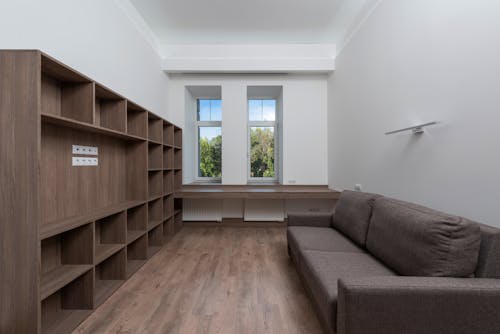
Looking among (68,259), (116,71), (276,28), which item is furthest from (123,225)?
(276,28)

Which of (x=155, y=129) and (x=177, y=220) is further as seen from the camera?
(x=177, y=220)

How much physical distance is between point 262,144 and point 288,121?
713mm

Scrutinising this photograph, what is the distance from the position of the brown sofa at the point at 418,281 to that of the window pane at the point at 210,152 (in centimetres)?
330

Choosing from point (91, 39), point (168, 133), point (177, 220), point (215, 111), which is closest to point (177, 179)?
point (177, 220)

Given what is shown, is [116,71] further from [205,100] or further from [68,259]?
[205,100]

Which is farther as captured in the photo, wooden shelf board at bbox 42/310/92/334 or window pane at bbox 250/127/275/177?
window pane at bbox 250/127/275/177

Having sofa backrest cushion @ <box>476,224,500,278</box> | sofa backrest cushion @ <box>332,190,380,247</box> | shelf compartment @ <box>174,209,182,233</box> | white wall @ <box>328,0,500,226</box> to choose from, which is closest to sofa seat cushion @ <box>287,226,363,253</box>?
sofa backrest cushion @ <box>332,190,380,247</box>

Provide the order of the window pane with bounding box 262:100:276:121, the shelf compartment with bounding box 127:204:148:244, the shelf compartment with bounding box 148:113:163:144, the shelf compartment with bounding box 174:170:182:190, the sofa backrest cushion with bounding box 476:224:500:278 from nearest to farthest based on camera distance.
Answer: the sofa backrest cushion with bounding box 476:224:500:278 → the shelf compartment with bounding box 127:204:148:244 → the shelf compartment with bounding box 148:113:163:144 → the shelf compartment with bounding box 174:170:182:190 → the window pane with bounding box 262:100:276:121

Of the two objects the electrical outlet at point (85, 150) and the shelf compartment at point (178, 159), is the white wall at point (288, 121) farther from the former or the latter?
the electrical outlet at point (85, 150)

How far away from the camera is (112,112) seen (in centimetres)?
242

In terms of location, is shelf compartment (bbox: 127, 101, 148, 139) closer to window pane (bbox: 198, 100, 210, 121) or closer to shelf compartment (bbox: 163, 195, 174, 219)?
shelf compartment (bbox: 163, 195, 174, 219)

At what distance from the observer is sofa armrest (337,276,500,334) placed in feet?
3.68

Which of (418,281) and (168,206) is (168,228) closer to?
(168,206)

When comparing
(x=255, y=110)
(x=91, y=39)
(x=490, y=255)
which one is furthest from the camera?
(x=255, y=110)
